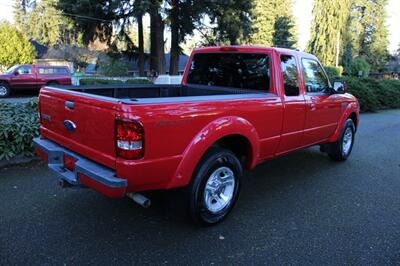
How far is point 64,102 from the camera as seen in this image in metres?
3.40

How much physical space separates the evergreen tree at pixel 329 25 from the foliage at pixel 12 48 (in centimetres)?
3697

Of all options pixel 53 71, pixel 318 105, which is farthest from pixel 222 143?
pixel 53 71

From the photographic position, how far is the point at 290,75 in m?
4.60

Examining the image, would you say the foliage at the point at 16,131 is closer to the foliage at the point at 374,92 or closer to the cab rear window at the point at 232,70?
the cab rear window at the point at 232,70

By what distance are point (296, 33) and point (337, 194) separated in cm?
6057

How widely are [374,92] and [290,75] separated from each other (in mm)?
13498

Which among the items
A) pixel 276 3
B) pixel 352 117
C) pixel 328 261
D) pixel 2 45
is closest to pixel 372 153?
pixel 352 117

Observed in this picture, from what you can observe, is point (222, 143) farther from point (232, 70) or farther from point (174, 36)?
point (174, 36)

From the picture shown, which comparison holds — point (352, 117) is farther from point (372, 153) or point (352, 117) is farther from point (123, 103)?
point (123, 103)

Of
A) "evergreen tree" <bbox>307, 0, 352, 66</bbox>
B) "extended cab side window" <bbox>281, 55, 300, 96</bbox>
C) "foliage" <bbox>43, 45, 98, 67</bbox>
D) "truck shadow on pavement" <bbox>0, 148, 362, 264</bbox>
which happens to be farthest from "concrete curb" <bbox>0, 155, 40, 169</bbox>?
"evergreen tree" <bbox>307, 0, 352, 66</bbox>

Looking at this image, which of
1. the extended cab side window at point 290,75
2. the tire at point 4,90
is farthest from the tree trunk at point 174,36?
the extended cab side window at point 290,75

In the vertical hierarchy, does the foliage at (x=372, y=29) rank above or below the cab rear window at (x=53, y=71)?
above

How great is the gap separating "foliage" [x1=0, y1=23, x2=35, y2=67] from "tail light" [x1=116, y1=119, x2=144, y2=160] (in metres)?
33.4

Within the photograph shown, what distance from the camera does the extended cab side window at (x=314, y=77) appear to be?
16.4ft
